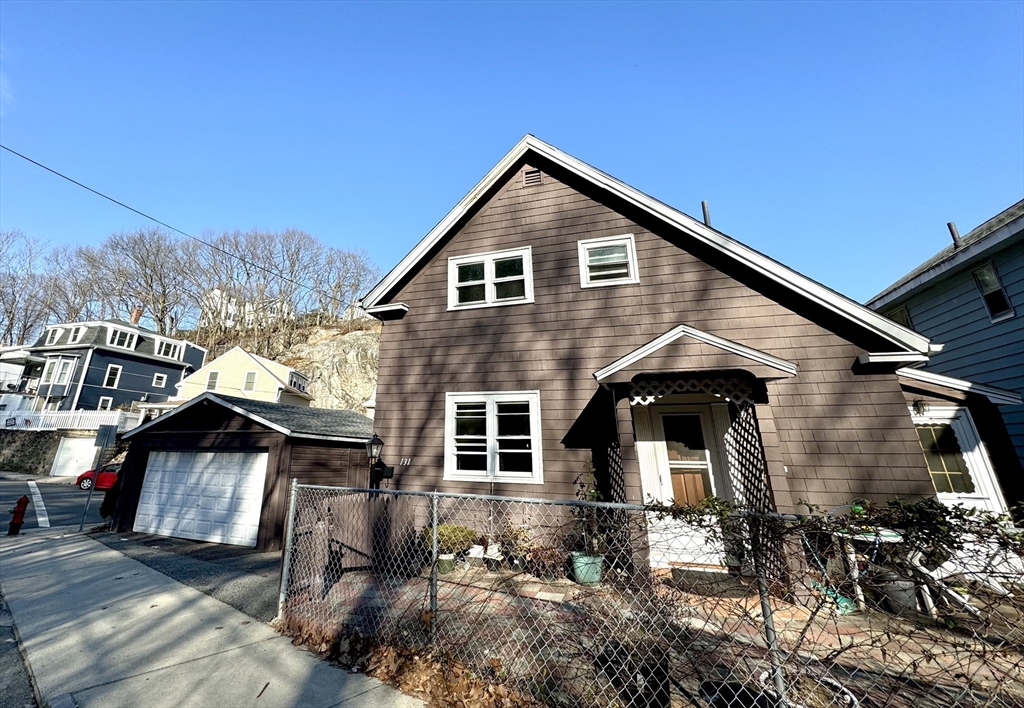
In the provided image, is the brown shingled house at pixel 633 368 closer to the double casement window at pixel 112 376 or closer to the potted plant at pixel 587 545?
the potted plant at pixel 587 545

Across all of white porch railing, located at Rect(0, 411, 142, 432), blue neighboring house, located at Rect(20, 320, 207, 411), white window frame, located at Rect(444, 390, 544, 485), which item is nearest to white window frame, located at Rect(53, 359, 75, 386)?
blue neighboring house, located at Rect(20, 320, 207, 411)

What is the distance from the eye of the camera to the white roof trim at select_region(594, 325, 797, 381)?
579 centimetres

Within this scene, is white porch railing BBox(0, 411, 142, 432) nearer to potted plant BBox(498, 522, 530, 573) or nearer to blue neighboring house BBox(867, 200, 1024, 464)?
potted plant BBox(498, 522, 530, 573)

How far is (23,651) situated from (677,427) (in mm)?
9075

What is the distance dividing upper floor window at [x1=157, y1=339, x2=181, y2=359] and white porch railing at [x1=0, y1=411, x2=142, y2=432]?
7693 mm

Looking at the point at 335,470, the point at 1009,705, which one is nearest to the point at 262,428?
the point at 335,470

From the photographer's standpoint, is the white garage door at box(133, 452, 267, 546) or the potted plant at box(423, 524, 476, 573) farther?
the white garage door at box(133, 452, 267, 546)

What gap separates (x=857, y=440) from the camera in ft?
20.0

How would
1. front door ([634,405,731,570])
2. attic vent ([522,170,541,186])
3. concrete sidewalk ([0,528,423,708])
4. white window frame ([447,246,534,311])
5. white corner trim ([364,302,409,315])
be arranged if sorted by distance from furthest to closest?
attic vent ([522,170,541,186]) → white corner trim ([364,302,409,315]) → white window frame ([447,246,534,311]) → front door ([634,405,731,570]) → concrete sidewalk ([0,528,423,708])

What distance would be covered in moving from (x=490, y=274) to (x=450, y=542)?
5.61 metres

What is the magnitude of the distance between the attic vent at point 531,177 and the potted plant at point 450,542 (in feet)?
25.4

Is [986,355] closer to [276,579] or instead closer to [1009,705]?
[1009,705]

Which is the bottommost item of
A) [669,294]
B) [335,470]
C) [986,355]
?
[335,470]

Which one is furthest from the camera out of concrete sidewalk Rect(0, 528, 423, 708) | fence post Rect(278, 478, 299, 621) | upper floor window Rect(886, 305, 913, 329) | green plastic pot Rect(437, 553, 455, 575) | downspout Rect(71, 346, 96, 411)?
downspout Rect(71, 346, 96, 411)
